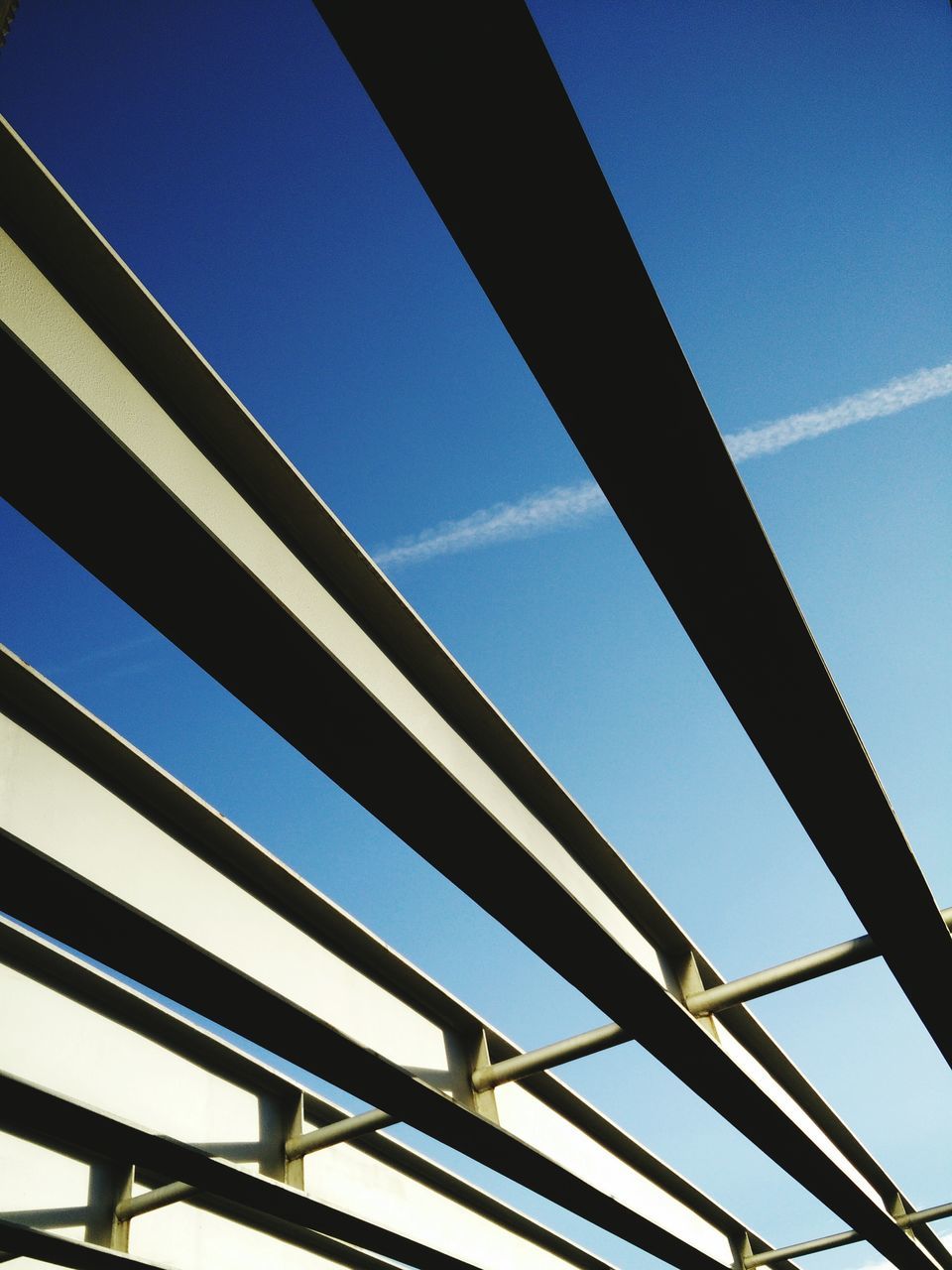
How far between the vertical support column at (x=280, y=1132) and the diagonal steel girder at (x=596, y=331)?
574 cm

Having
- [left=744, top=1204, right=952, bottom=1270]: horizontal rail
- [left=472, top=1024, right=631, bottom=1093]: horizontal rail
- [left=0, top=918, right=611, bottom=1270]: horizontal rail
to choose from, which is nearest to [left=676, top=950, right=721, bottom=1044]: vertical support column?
[left=472, top=1024, right=631, bottom=1093]: horizontal rail

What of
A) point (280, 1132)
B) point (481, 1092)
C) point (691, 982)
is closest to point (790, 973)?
point (691, 982)

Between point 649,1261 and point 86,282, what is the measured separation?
578 inches

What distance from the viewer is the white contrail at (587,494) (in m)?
6.39

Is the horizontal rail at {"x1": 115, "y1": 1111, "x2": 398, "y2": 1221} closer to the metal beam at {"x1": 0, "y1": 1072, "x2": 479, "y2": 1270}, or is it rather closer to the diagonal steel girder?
the metal beam at {"x1": 0, "y1": 1072, "x2": 479, "y2": 1270}

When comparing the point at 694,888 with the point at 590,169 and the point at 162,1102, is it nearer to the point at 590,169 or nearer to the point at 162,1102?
the point at 162,1102

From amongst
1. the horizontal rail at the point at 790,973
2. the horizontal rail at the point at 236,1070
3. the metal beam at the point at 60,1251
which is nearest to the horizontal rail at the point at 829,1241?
the horizontal rail at the point at 236,1070

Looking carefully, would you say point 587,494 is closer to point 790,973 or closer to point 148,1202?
point 790,973

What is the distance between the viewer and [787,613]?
197 inches

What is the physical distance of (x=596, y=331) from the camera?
151 inches

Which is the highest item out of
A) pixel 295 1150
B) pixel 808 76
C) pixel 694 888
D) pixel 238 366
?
pixel 808 76

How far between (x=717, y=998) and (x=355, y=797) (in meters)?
4.25

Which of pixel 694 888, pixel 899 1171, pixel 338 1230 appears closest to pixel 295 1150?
pixel 338 1230

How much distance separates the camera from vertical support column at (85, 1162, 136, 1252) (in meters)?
7.93
